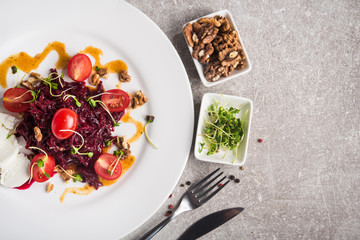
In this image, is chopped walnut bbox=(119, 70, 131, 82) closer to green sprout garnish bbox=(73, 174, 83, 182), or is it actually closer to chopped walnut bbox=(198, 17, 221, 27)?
chopped walnut bbox=(198, 17, 221, 27)

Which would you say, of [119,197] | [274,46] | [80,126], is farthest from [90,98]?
[274,46]

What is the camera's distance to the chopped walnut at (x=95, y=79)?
2.82 m

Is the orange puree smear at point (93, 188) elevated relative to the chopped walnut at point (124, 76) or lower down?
lower down

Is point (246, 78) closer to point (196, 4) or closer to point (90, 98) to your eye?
point (196, 4)

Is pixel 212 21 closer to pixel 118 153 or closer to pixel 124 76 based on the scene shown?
pixel 124 76

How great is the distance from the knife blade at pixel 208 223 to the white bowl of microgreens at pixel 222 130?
59cm

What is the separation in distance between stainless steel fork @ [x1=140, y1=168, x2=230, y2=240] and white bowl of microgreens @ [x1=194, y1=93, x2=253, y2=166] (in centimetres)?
21

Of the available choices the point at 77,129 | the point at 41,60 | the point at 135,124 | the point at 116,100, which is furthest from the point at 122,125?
the point at 41,60

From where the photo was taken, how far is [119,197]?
285cm

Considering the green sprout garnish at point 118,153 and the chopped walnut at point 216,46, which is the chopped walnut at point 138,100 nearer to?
the green sprout garnish at point 118,153

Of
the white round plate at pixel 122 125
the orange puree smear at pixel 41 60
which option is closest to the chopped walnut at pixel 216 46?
the white round plate at pixel 122 125

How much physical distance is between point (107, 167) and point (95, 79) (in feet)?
2.88

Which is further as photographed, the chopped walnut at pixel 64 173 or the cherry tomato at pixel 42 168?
the chopped walnut at pixel 64 173

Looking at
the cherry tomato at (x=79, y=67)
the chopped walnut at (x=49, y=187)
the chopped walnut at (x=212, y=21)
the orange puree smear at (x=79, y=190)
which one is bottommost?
the orange puree smear at (x=79, y=190)
